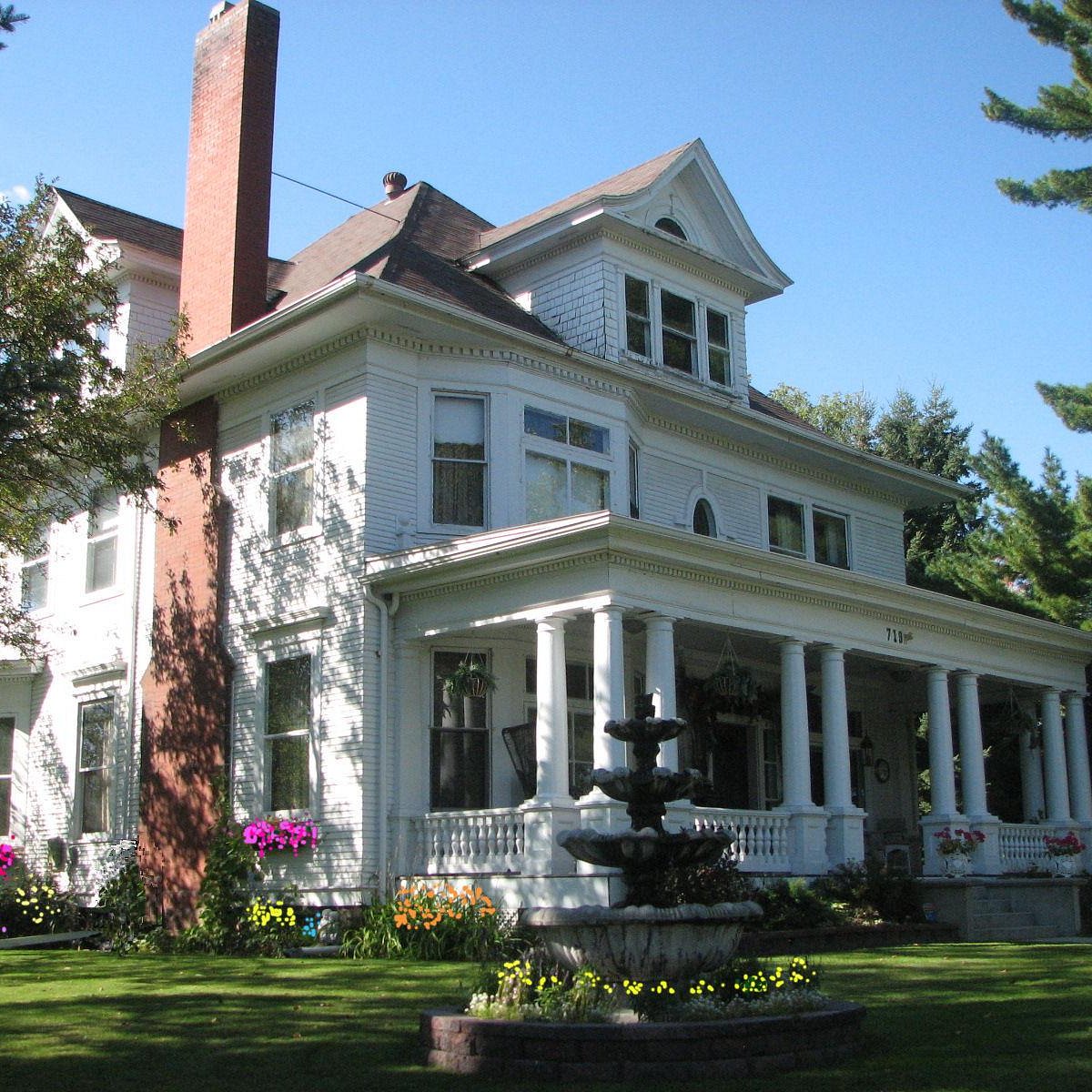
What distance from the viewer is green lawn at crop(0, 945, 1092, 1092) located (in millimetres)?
7855

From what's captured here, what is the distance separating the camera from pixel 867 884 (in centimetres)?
1619

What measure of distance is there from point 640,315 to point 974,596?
35.5 feet

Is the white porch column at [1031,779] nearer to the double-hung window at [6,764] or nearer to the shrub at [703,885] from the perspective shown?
the shrub at [703,885]

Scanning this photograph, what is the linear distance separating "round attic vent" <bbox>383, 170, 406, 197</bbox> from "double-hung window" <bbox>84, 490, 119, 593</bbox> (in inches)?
292

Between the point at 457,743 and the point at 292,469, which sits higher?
the point at 292,469

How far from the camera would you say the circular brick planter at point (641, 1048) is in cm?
779

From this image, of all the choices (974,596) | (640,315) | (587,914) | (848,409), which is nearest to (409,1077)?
(587,914)

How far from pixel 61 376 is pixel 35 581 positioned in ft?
29.5

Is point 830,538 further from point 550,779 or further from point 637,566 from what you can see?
point 550,779

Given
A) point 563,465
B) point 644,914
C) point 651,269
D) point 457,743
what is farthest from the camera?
point 651,269

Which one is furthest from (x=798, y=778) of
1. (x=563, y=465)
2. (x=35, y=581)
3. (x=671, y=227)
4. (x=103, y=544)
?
(x=35, y=581)

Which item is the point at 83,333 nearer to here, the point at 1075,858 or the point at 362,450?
the point at 362,450

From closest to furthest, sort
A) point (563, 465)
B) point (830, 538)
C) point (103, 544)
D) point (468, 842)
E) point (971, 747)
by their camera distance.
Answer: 1. point (468, 842)
2. point (563, 465)
3. point (971, 747)
4. point (103, 544)
5. point (830, 538)

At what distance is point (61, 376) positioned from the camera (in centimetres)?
1479
